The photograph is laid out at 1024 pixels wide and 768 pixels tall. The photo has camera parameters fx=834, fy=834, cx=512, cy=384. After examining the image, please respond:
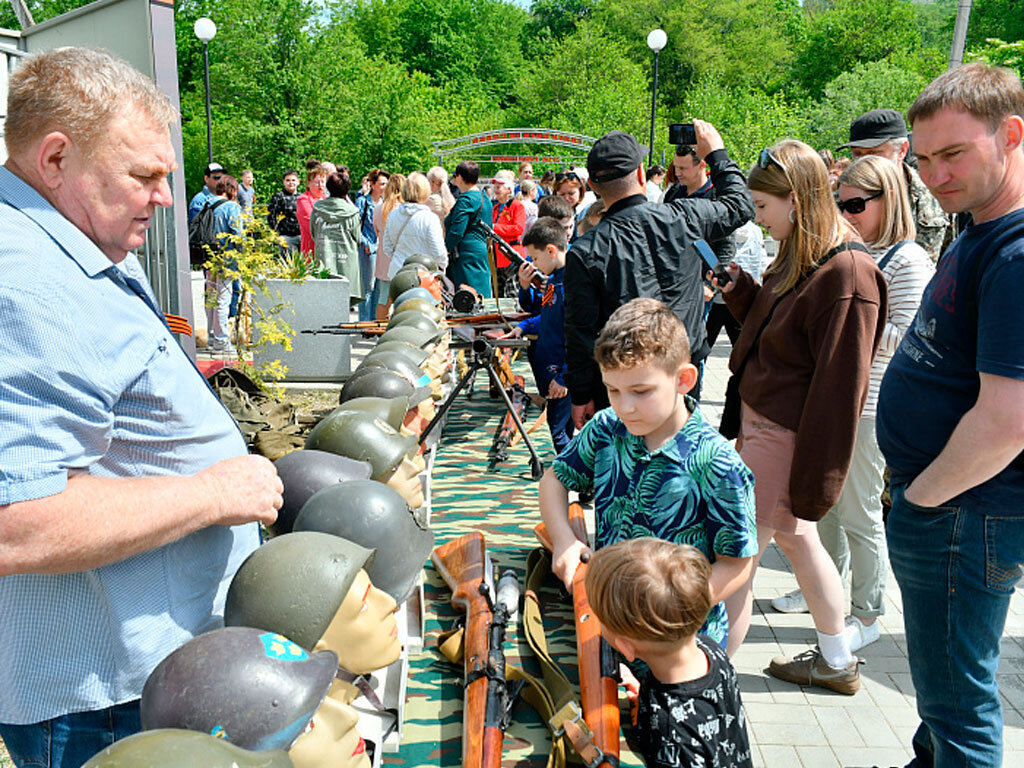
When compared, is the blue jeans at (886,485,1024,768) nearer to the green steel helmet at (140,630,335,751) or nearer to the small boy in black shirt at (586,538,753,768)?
the small boy in black shirt at (586,538,753,768)

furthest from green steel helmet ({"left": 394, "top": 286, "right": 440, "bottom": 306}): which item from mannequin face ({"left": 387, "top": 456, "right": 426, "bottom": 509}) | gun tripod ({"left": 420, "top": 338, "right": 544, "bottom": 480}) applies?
mannequin face ({"left": 387, "top": 456, "right": 426, "bottom": 509})

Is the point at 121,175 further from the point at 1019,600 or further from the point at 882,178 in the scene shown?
the point at 1019,600

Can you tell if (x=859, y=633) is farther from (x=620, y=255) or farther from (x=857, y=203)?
(x=620, y=255)

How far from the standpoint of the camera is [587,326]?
4.36 m

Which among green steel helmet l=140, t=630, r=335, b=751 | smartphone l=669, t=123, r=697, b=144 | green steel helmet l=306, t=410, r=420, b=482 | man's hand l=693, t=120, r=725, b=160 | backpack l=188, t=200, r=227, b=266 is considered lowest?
green steel helmet l=140, t=630, r=335, b=751

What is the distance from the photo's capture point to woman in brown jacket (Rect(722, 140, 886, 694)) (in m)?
3.17

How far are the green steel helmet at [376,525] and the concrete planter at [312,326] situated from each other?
6881 millimetres

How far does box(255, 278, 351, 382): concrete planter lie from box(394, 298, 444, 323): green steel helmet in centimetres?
246

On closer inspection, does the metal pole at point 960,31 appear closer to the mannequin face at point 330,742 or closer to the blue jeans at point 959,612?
the blue jeans at point 959,612

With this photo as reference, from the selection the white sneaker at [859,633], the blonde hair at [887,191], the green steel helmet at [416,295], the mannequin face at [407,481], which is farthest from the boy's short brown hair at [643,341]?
the green steel helmet at [416,295]

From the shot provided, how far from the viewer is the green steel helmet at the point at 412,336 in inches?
223

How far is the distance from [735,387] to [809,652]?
1.26 metres

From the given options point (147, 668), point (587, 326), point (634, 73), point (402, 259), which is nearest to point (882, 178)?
point (587, 326)

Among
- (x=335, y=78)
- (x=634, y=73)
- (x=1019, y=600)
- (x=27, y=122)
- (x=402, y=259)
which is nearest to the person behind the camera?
(x=27, y=122)
